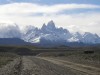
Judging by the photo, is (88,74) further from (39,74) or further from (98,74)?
(39,74)

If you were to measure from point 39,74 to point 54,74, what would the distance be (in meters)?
2.42

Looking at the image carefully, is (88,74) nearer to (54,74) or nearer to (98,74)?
→ (98,74)

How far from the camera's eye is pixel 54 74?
47.1 metres

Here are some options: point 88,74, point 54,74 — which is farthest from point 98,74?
point 54,74

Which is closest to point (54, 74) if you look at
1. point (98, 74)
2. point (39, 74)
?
point (39, 74)

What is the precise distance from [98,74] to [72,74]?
13.6 ft

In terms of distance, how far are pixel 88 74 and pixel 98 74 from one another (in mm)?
1741

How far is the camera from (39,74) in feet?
157

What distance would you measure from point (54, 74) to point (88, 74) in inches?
206

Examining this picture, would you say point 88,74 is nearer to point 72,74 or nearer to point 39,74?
point 72,74

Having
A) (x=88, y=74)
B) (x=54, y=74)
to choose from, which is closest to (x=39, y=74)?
(x=54, y=74)

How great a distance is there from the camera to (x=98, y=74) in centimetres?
4822

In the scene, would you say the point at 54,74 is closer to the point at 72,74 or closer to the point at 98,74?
the point at 72,74
